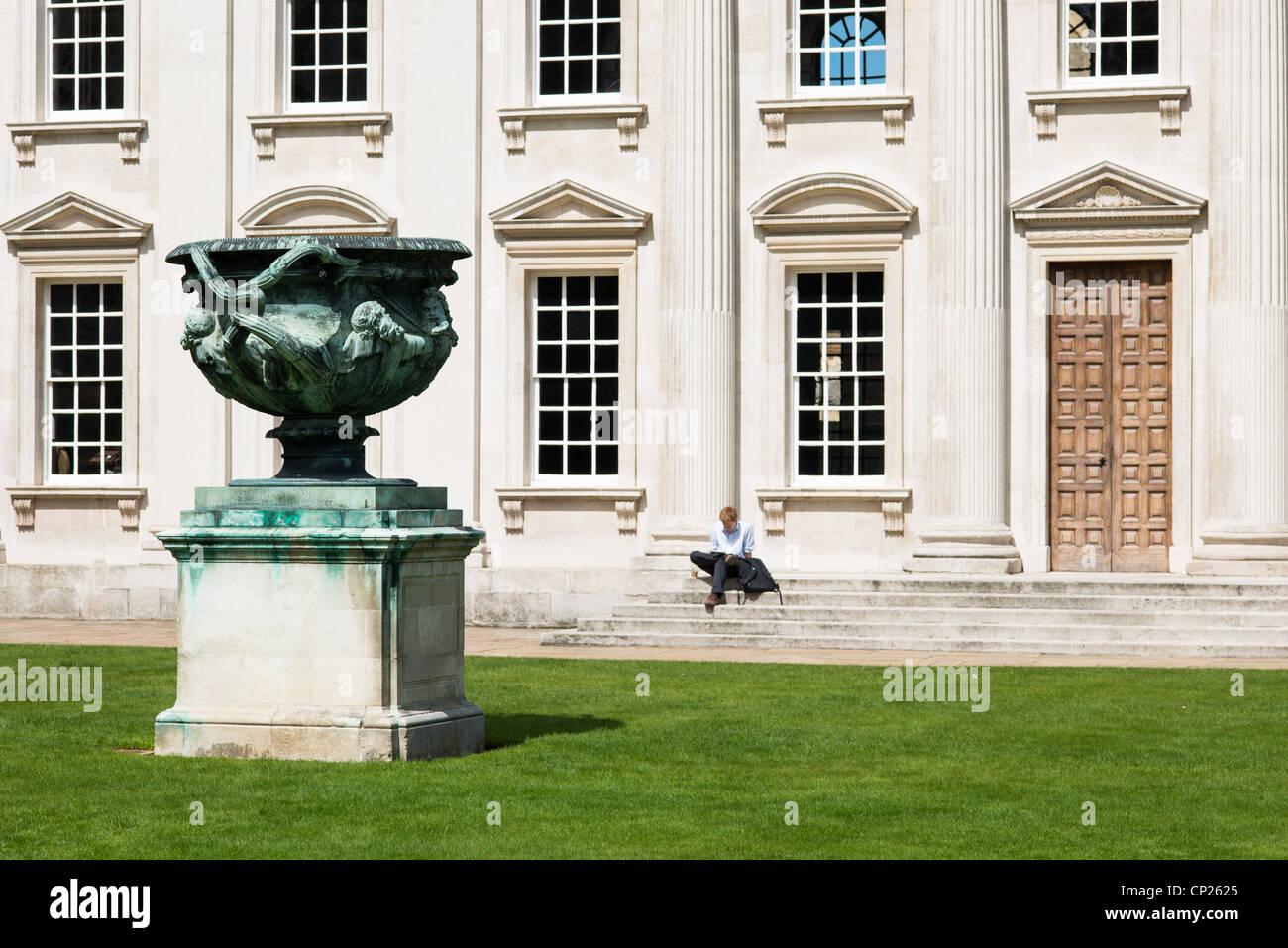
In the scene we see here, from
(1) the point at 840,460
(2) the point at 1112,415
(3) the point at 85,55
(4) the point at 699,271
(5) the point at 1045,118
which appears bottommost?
(1) the point at 840,460

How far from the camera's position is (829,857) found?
9.13 meters

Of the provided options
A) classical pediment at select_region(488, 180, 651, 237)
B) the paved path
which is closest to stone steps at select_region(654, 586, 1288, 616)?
the paved path

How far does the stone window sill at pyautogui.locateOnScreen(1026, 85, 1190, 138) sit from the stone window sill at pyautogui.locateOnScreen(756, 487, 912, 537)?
4777mm

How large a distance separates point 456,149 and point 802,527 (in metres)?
6.69

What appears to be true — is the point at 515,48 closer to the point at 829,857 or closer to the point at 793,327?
the point at 793,327

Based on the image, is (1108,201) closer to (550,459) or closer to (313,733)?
(550,459)

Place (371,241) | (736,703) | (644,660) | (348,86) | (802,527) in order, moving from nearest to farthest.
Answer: (371,241) < (736,703) < (644,660) < (802,527) < (348,86)

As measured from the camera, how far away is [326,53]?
27.2m

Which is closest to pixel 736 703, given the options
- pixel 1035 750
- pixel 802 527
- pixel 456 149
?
pixel 1035 750

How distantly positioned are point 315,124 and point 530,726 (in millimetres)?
14518

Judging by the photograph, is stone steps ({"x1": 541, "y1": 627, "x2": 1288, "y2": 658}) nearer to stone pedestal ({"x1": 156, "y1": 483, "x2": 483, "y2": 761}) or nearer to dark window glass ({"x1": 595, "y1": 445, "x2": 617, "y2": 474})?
dark window glass ({"x1": 595, "y1": 445, "x2": 617, "y2": 474})

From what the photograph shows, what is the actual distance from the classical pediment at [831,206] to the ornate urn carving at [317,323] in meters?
12.9

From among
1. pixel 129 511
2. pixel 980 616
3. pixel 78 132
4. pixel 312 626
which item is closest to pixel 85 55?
pixel 78 132

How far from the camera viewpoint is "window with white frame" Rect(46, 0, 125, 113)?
91.1ft
